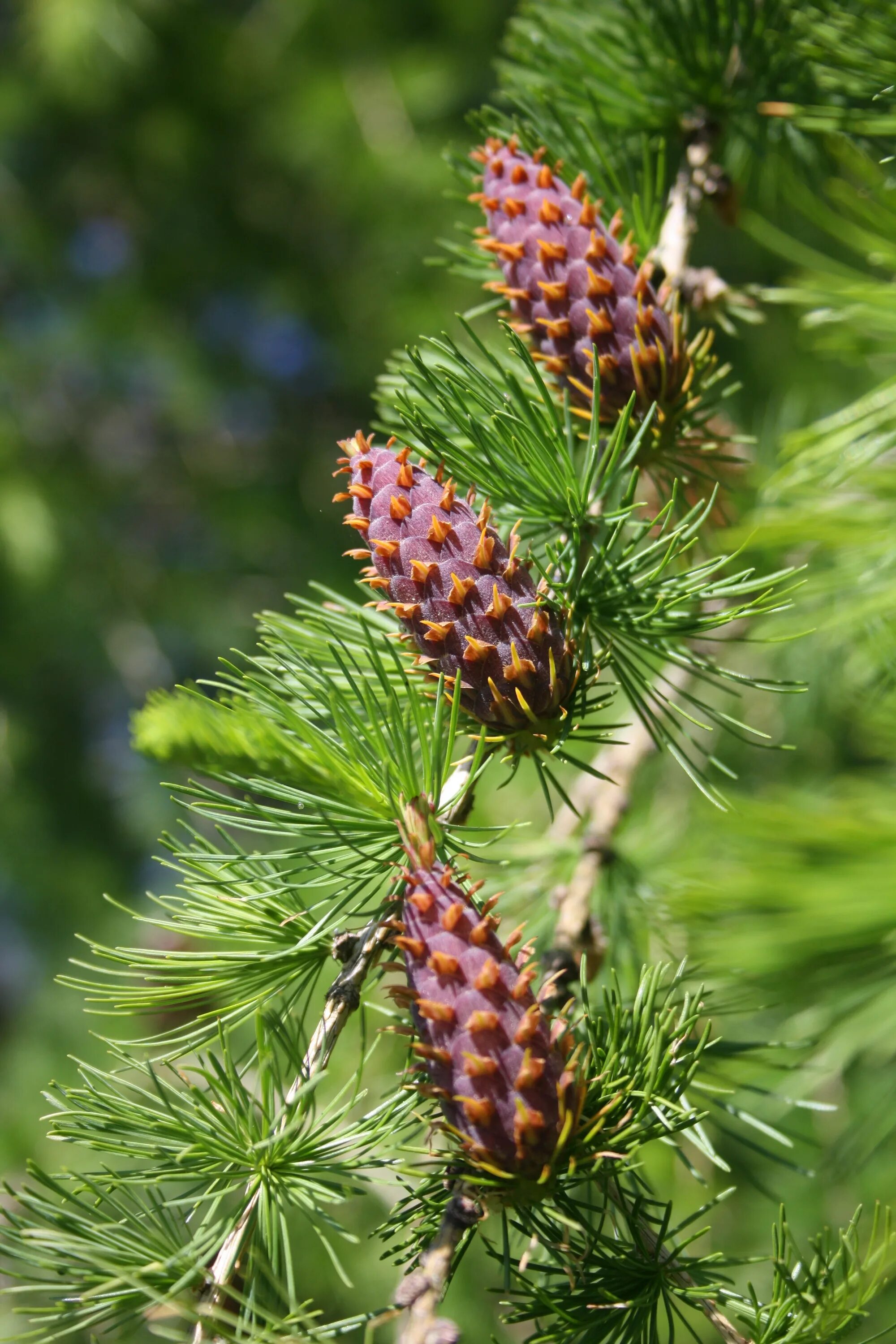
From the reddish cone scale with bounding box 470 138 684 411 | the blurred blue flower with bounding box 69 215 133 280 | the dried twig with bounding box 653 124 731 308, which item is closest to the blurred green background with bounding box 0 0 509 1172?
the blurred blue flower with bounding box 69 215 133 280

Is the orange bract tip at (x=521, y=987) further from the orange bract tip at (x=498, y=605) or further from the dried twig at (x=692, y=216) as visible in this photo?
the dried twig at (x=692, y=216)

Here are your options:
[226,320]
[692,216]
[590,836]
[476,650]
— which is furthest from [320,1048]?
[226,320]

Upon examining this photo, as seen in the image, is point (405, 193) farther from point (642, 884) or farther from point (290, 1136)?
point (290, 1136)

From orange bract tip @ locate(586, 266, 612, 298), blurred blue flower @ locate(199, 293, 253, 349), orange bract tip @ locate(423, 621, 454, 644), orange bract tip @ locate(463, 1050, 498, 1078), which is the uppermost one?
blurred blue flower @ locate(199, 293, 253, 349)

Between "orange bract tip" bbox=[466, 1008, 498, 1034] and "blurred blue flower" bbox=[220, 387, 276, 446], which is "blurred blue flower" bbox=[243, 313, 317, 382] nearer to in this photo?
"blurred blue flower" bbox=[220, 387, 276, 446]

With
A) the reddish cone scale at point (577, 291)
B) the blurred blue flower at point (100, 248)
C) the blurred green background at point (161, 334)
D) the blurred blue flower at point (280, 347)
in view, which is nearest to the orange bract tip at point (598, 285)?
the reddish cone scale at point (577, 291)

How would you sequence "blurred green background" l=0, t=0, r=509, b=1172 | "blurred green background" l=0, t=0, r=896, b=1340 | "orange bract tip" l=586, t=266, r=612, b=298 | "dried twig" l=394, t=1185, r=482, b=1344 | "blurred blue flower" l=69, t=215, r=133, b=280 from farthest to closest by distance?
1. "blurred blue flower" l=69, t=215, r=133, b=280
2. "blurred green background" l=0, t=0, r=509, b=1172
3. "blurred green background" l=0, t=0, r=896, b=1340
4. "orange bract tip" l=586, t=266, r=612, b=298
5. "dried twig" l=394, t=1185, r=482, b=1344

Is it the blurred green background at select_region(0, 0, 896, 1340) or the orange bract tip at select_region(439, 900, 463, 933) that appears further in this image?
the blurred green background at select_region(0, 0, 896, 1340)
